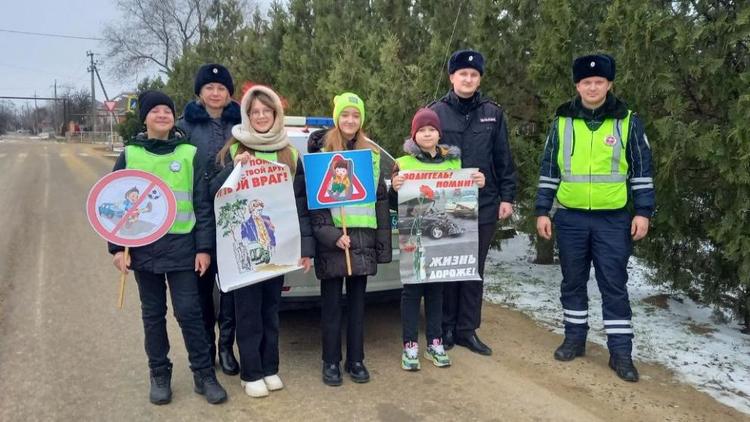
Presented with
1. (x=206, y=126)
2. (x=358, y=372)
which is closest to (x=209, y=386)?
(x=358, y=372)

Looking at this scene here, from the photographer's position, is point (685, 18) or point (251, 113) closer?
point (251, 113)

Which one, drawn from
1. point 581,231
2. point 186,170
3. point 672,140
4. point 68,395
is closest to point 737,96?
point 672,140

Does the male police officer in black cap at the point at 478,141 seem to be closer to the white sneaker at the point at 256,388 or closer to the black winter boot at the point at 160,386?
the white sneaker at the point at 256,388

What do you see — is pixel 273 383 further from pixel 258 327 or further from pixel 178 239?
pixel 178 239

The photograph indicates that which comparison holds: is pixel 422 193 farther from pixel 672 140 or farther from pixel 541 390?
pixel 672 140

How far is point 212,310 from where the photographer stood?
4.18 metres

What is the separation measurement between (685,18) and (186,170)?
367cm

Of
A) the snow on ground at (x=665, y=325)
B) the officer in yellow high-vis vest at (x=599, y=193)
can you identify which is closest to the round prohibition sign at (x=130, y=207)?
the officer in yellow high-vis vest at (x=599, y=193)

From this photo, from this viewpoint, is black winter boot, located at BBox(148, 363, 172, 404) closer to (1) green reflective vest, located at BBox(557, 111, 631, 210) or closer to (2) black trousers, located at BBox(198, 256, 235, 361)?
(2) black trousers, located at BBox(198, 256, 235, 361)

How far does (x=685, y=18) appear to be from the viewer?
14.8 ft

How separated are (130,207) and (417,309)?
1995 millimetres

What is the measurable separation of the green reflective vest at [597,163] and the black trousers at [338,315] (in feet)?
5.31

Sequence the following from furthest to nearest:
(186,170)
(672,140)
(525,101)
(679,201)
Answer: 1. (525,101)
2. (679,201)
3. (672,140)
4. (186,170)

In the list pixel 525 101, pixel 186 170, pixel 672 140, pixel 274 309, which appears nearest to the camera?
pixel 186 170
